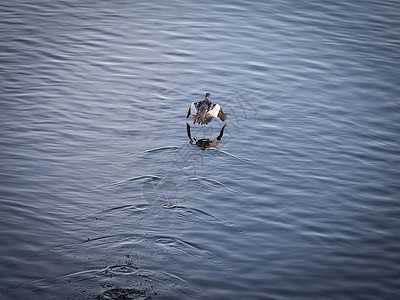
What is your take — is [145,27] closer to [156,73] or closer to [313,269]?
[156,73]

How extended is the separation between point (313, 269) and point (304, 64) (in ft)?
42.9

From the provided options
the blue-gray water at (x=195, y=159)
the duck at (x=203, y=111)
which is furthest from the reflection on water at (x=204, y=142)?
the duck at (x=203, y=111)

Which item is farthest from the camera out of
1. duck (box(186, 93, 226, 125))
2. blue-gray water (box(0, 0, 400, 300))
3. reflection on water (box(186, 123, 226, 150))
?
duck (box(186, 93, 226, 125))

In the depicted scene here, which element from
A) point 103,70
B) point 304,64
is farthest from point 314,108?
point 103,70

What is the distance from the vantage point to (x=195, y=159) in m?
16.3

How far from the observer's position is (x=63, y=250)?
12.2 m

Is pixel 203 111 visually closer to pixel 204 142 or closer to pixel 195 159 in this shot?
pixel 204 142

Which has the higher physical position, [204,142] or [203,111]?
[203,111]

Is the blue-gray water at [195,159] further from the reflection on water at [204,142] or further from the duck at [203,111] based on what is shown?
the duck at [203,111]

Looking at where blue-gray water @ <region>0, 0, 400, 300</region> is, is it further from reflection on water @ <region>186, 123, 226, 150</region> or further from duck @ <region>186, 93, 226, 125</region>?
duck @ <region>186, 93, 226, 125</region>

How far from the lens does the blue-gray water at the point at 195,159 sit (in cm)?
1184

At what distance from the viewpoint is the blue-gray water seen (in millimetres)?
11836

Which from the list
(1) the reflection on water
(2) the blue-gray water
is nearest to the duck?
(1) the reflection on water

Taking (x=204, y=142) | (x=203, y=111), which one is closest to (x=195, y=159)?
(x=204, y=142)
